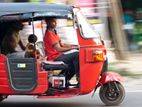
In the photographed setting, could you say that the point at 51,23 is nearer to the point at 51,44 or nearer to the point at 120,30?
the point at 51,44

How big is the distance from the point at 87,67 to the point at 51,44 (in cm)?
70

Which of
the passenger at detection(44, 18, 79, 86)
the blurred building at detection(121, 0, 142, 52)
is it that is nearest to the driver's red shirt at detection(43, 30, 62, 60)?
the passenger at detection(44, 18, 79, 86)

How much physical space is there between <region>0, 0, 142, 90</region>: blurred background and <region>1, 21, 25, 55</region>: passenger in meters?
3.22

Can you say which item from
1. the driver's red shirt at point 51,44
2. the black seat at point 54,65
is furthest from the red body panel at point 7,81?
the driver's red shirt at point 51,44

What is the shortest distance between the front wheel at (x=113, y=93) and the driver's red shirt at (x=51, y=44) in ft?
3.20

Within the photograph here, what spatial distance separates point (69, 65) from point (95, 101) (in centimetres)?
113

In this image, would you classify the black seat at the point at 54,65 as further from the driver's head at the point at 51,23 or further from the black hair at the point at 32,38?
the driver's head at the point at 51,23

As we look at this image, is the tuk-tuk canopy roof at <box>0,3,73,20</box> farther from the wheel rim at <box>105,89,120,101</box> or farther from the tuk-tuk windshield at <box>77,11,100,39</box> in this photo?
the wheel rim at <box>105,89,120,101</box>

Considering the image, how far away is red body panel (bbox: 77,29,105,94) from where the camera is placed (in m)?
9.21

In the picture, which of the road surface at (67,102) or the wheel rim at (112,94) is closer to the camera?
the wheel rim at (112,94)

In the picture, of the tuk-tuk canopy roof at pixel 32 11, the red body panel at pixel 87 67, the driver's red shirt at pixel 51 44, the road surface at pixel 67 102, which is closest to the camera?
the tuk-tuk canopy roof at pixel 32 11

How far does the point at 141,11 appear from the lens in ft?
57.4

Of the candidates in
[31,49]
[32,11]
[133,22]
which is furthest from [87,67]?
[133,22]

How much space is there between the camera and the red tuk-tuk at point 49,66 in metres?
9.05
